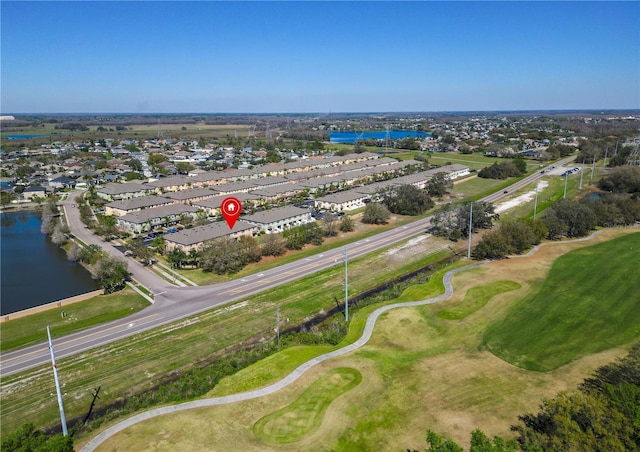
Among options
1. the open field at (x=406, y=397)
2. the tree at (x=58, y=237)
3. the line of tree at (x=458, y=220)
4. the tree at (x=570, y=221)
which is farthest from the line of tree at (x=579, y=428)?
the tree at (x=58, y=237)

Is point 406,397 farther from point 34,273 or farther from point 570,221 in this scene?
point 34,273

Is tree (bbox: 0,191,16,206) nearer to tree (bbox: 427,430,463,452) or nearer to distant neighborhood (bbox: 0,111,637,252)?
distant neighborhood (bbox: 0,111,637,252)

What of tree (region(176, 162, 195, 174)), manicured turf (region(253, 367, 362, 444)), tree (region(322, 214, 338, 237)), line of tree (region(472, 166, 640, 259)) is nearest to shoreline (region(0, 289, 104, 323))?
manicured turf (region(253, 367, 362, 444))

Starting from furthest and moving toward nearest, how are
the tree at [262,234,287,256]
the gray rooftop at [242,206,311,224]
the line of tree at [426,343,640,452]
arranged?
the gray rooftop at [242,206,311,224] < the tree at [262,234,287,256] < the line of tree at [426,343,640,452]

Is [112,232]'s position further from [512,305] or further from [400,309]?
[512,305]

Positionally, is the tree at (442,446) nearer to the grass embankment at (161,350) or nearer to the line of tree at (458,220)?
the grass embankment at (161,350)
